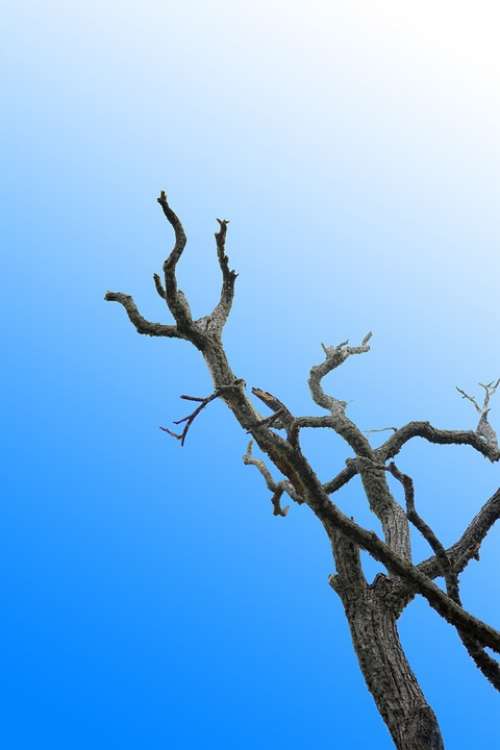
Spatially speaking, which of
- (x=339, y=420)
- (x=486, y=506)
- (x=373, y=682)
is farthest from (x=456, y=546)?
(x=339, y=420)

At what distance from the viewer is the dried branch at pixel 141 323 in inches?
235

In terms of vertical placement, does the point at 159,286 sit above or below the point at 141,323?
below

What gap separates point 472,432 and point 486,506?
85.1 inches

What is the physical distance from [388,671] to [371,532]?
1096 millimetres

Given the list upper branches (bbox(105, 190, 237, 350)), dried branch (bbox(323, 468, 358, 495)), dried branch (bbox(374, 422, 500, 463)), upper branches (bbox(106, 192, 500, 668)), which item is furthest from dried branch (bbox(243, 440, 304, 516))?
upper branches (bbox(105, 190, 237, 350))

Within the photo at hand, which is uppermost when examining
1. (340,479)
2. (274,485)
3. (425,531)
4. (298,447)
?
(274,485)

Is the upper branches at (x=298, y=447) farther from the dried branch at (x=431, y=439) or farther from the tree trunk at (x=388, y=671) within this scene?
the tree trunk at (x=388, y=671)

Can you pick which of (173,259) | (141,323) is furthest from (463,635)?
(141,323)

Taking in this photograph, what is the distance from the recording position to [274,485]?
7.04 metres

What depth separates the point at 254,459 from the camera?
→ 24.3 feet

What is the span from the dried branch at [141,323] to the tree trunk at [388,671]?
9.36 ft

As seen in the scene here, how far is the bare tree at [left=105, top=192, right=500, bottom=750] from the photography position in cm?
400

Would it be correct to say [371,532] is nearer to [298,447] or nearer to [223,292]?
[298,447]

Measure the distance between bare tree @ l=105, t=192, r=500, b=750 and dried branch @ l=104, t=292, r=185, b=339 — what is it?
11mm
